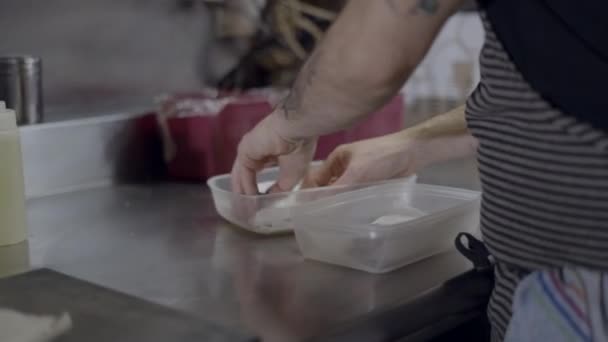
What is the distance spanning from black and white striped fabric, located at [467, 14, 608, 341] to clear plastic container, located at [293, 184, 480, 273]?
143 millimetres

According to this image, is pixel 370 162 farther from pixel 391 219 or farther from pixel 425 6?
pixel 425 6

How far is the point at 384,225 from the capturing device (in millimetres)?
809

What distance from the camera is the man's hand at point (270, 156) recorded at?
83 cm

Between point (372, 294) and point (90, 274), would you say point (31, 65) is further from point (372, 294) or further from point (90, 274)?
point (372, 294)

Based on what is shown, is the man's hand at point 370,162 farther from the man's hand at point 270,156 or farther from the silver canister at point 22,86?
the silver canister at point 22,86

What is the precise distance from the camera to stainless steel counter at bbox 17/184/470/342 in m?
0.69

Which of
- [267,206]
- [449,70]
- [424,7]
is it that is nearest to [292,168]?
[267,206]

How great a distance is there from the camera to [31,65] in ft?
3.64

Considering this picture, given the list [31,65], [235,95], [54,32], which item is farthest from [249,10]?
[31,65]

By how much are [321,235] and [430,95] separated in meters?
1.09

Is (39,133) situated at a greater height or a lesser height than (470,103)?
lesser

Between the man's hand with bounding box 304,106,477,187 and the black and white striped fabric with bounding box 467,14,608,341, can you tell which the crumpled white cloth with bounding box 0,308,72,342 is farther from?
the man's hand with bounding box 304,106,477,187

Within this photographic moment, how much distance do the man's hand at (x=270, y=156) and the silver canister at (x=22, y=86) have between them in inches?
14.1

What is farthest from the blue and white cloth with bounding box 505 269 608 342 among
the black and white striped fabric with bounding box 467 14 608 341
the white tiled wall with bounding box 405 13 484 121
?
the white tiled wall with bounding box 405 13 484 121
